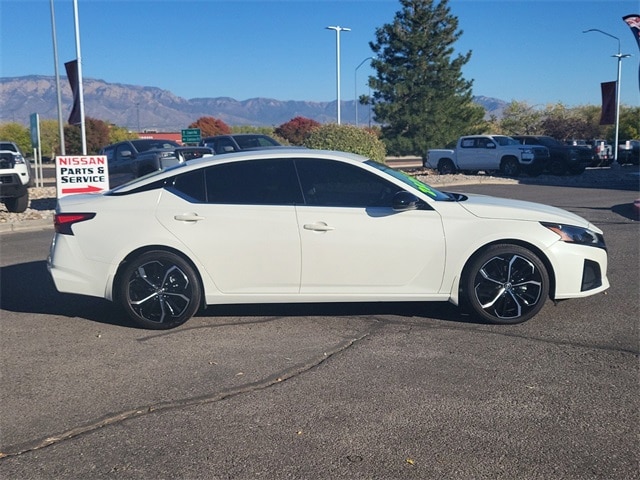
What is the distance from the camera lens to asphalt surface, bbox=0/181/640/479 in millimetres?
3879

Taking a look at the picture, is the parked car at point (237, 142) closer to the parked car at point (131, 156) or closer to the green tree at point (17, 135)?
the parked car at point (131, 156)

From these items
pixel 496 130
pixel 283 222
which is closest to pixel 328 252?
pixel 283 222

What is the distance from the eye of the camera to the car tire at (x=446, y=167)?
31397 millimetres

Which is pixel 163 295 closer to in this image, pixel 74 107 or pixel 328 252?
pixel 328 252

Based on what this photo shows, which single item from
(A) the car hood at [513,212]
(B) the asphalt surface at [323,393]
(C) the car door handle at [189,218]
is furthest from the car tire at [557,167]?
(C) the car door handle at [189,218]

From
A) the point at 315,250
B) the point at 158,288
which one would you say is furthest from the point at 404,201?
the point at 158,288

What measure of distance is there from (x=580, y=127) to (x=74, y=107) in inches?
1948

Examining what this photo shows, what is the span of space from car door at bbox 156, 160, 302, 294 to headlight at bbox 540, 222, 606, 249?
2232 mm

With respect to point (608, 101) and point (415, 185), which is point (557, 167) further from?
point (415, 185)

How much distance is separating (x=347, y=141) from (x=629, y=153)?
22.7 m

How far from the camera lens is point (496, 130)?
62500mm

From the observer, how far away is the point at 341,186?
21.5 ft

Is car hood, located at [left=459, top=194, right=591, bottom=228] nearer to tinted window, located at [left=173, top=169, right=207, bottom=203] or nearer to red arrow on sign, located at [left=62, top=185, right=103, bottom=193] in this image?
tinted window, located at [left=173, top=169, right=207, bottom=203]

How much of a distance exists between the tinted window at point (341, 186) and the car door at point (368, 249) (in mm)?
34
